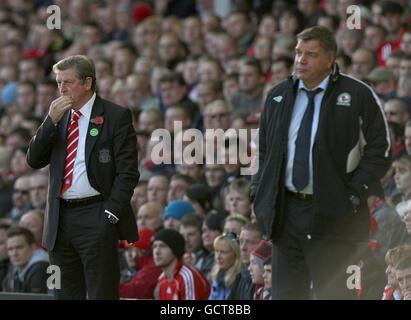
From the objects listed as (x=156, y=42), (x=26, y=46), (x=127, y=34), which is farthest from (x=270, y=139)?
(x=26, y=46)

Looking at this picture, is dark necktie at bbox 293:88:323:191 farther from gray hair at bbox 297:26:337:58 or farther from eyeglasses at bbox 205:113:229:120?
eyeglasses at bbox 205:113:229:120

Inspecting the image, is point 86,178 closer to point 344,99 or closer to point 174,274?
point 344,99

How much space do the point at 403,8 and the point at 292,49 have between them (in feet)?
4.40

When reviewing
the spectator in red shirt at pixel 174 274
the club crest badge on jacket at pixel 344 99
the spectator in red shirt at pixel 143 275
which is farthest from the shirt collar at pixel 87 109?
the spectator in red shirt at pixel 143 275

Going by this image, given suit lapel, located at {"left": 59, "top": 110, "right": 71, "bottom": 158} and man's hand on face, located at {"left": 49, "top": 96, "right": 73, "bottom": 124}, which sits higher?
man's hand on face, located at {"left": 49, "top": 96, "right": 73, "bottom": 124}

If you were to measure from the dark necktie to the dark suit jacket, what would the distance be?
3.37ft

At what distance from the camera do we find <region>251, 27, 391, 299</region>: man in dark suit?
8.22m

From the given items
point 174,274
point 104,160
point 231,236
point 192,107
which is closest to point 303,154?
point 104,160

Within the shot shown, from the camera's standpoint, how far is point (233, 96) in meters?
14.4

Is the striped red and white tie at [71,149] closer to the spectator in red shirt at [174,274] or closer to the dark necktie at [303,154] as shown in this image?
the dark necktie at [303,154]

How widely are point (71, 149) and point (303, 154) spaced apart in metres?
1.50

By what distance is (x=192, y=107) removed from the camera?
1443cm

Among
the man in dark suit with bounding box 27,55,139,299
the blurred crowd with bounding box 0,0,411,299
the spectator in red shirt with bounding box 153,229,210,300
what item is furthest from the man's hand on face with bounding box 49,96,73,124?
the spectator in red shirt with bounding box 153,229,210,300
